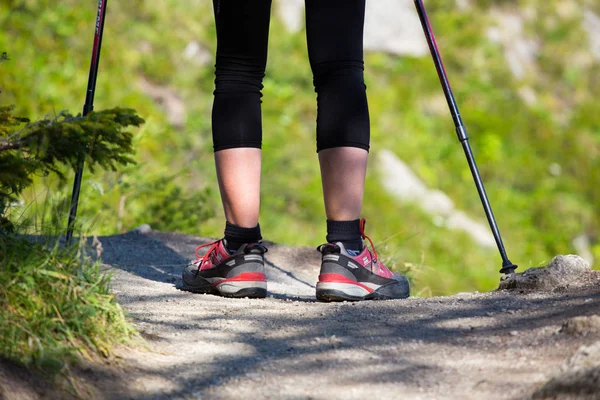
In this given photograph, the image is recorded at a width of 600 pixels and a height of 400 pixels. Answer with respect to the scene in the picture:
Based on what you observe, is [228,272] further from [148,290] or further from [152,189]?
[152,189]

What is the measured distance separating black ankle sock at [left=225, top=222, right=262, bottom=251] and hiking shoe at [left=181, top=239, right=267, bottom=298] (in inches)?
0.9

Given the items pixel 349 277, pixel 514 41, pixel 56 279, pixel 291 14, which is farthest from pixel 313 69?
pixel 514 41

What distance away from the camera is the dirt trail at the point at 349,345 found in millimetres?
1876

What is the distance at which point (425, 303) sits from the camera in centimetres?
271

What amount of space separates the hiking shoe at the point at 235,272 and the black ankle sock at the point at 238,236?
2cm

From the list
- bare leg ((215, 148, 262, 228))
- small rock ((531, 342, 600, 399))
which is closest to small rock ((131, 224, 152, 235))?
bare leg ((215, 148, 262, 228))

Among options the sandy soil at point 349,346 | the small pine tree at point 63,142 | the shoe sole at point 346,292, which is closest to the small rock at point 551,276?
the sandy soil at point 349,346

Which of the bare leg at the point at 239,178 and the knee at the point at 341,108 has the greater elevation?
the knee at the point at 341,108

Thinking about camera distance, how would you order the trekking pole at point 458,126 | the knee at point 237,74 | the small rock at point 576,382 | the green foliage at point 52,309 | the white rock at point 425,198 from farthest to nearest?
1. the white rock at point 425,198
2. the trekking pole at point 458,126
3. the knee at point 237,74
4. the green foliage at point 52,309
5. the small rock at point 576,382

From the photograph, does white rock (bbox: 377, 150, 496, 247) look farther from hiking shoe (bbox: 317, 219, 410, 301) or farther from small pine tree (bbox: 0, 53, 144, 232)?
small pine tree (bbox: 0, 53, 144, 232)

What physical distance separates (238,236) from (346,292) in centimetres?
48

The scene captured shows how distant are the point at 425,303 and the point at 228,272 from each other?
0.77 metres

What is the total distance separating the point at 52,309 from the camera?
6.48 ft

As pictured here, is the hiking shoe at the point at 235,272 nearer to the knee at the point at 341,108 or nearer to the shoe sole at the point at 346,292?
the shoe sole at the point at 346,292
